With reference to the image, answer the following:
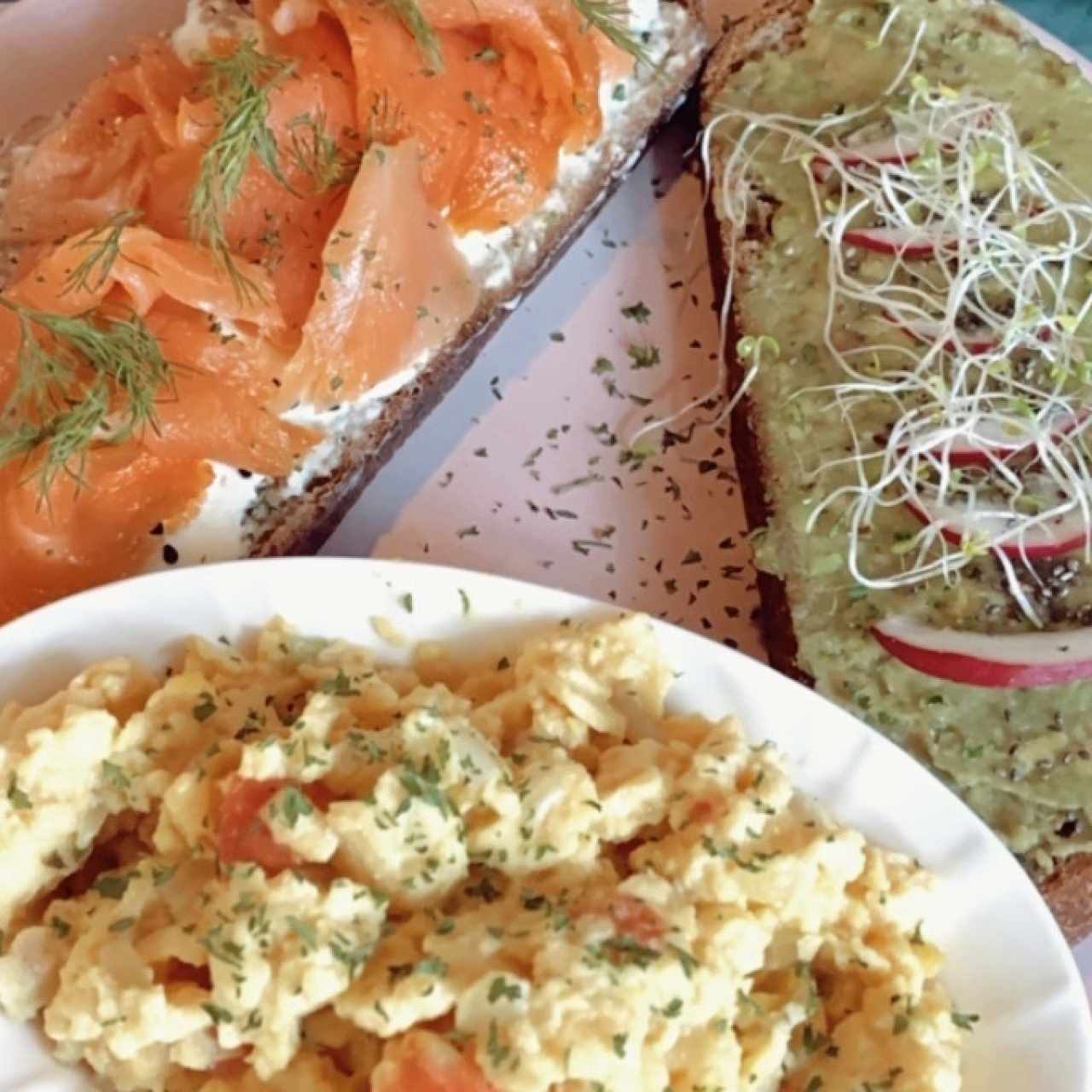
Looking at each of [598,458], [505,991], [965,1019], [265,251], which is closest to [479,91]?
[265,251]

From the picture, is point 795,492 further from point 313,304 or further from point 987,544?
point 313,304

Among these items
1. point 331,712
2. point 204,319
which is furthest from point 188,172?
point 331,712

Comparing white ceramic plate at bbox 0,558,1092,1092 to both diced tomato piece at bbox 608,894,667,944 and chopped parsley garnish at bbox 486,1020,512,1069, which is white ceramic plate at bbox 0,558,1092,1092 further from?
chopped parsley garnish at bbox 486,1020,512,1069

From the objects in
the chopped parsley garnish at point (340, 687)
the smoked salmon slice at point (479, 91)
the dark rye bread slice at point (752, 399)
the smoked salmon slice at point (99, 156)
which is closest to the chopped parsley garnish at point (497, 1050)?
the chopped parsley garnish at point (340, 687)

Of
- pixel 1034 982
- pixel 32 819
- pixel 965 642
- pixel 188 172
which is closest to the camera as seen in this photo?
pixel 32 819

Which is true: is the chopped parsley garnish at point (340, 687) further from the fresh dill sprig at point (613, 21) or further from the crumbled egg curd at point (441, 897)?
the fresh dill sprig at point (613, 21)

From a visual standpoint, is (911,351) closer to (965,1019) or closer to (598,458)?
(598,458)
